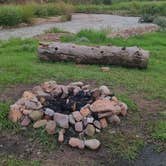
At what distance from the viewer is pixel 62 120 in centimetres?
503

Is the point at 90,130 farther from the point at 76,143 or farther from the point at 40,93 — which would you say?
the point at 40,93

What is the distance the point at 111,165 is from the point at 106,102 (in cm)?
98

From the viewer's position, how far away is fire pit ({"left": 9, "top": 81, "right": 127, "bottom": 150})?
4988 mm

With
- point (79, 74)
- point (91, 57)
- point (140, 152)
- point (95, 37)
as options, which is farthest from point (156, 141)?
point (95, 37)

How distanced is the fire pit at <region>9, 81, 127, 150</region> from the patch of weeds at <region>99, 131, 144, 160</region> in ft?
0.41

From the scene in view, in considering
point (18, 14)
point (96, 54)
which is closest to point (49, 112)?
point (96, 54)

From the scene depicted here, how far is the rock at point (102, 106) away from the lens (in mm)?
5199

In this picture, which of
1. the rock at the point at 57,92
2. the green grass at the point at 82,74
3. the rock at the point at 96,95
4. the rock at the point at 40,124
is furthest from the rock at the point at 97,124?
the green grass at the point at 82,74

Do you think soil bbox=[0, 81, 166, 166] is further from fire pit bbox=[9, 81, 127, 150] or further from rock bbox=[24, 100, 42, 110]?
rock bbox=[24, 100, 42, 110]

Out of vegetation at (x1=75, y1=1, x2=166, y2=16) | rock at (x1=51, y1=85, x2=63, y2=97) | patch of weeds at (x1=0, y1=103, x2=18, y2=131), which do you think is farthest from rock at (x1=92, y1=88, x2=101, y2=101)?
vegetation at (x1=75, y1=1, x2=166, y2=16)

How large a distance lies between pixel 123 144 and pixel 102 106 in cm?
56

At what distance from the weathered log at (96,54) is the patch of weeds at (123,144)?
9.93 ft

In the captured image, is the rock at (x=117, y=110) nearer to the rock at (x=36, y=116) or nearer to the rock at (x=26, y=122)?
the rock at (x=36, y=116)

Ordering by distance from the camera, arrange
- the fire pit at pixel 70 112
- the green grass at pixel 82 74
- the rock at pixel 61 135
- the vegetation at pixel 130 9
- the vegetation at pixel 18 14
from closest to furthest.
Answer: the rock at pixel 61 135 → the fire pit at pixel 70 112 → the green grass at pixel 82 74 → the vegetation at pixel 18 14 → the vegetation at pixel 130 9
